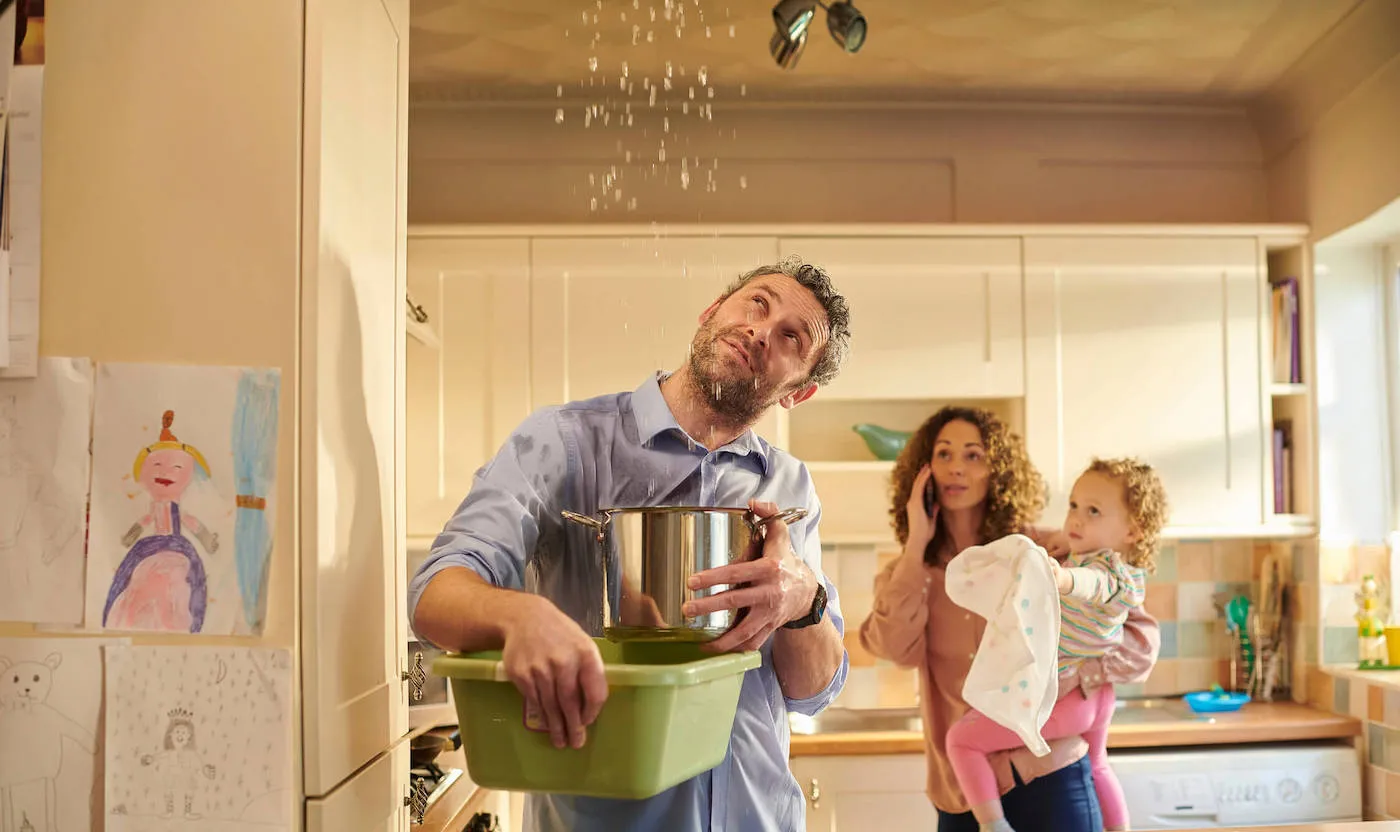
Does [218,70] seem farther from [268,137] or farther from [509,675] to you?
[509,675]

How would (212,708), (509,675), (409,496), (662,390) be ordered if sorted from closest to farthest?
(509,675), (212,708), (662,390), (409,496)

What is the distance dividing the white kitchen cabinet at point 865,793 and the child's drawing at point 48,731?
2.20m

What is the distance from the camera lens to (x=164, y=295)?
120 centimetres

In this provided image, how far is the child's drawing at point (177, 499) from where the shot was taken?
1.19 meters

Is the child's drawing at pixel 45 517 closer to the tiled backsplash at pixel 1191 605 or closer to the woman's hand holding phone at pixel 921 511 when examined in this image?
the woman's hand holding phone at pixel 921 511

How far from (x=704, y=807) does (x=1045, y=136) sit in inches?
116

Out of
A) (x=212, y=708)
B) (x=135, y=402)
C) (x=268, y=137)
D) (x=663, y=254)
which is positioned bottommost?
(x=212, y=708)

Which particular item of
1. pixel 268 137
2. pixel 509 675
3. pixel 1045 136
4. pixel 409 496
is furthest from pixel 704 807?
pixel 1045 136

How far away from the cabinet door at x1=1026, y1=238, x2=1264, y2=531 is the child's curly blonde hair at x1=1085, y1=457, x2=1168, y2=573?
67 centimetres

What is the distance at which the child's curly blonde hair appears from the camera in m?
2.72

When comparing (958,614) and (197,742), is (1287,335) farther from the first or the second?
(197,742)

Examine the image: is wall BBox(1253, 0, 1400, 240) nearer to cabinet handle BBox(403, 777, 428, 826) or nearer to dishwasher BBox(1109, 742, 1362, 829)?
dishwasher BBox(1109, 742, 1362, 829)

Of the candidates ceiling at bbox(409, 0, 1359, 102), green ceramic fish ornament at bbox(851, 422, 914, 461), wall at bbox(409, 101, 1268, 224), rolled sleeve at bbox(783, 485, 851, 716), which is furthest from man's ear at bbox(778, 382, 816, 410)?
wall at bbox(409, 101, 1268, 224)

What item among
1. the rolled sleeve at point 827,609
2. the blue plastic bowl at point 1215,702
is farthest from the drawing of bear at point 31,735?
the blue plastic bowl at point 1215,702
